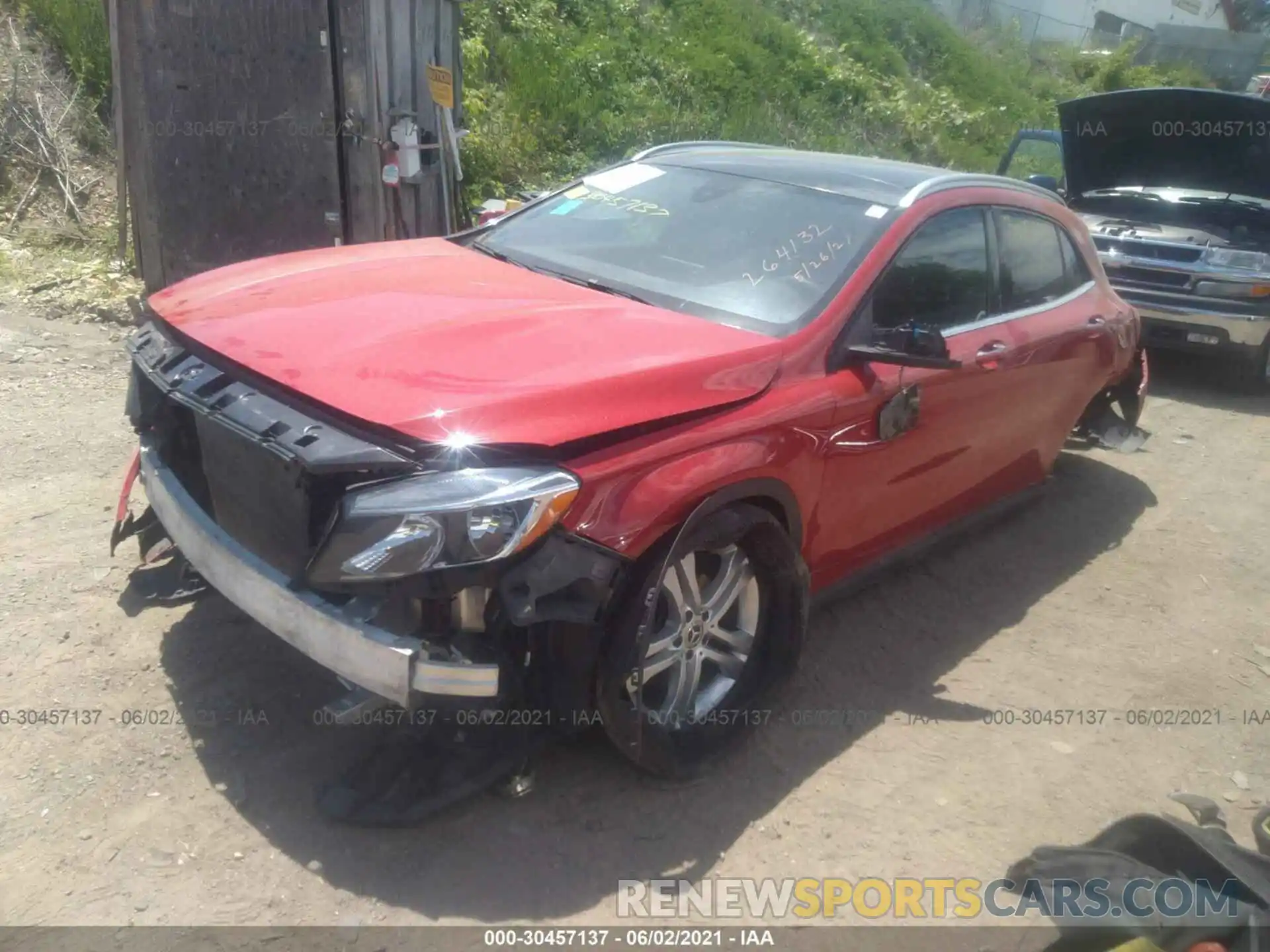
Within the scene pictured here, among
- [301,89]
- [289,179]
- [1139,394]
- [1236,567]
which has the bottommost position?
[1236,567]

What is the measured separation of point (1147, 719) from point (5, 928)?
11.8 feet

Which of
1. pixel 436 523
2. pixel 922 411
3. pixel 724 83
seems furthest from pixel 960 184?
pixel 724 83

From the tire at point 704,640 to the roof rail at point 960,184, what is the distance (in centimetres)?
144

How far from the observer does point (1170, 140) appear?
8.25m

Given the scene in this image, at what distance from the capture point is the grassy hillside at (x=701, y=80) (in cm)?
1102

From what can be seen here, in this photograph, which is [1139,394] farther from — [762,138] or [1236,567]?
[762,138]

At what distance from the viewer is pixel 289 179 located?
7.50m

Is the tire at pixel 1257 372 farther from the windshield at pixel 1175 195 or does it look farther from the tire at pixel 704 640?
the tire at pixel 704 640

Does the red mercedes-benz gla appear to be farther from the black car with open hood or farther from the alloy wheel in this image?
the black car with open hood

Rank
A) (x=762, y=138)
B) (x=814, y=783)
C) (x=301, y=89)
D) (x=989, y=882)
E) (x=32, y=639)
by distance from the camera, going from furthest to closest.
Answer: (x=762, y=138) → (x=301, y=89) → (x=32, y=639) → (x=814, y=783) → (x=989, y=882)

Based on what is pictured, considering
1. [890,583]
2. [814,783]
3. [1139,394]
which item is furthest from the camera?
[1139,394]

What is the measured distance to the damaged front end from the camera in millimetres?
2482

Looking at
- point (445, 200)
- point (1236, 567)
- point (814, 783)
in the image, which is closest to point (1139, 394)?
point (1236, 567)

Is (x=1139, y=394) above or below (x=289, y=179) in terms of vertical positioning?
below
